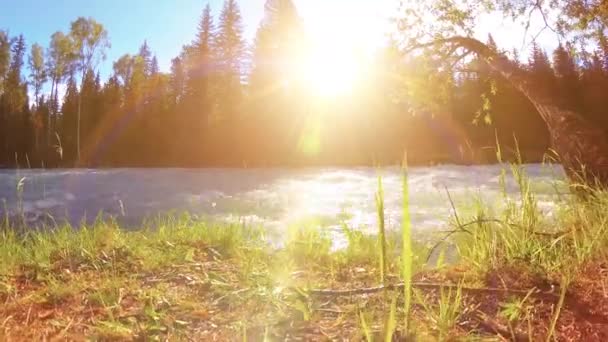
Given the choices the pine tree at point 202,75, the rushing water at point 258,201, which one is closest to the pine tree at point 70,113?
the pine tree at point 202,75

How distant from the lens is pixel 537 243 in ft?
8.74

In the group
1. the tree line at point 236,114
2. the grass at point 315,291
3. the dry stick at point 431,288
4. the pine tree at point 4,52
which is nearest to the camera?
the grass at point 315,291

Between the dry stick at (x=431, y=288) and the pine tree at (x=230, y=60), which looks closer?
the dry stick at (x=431, y=288)

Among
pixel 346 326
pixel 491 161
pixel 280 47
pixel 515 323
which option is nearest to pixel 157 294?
pixel 346 326

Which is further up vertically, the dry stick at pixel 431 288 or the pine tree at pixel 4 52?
the pine tree at pixel 4 52

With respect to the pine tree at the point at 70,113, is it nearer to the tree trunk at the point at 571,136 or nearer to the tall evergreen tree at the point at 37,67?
the tall evergreen tree at the point at 37,67

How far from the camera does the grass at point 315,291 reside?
5.96 feet

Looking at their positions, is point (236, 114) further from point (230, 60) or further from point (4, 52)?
point (4, 52)

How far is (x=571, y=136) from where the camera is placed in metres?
4.94

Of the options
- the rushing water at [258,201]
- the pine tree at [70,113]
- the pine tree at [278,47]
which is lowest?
the rushing water at [258,201]

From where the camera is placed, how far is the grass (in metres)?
1.82

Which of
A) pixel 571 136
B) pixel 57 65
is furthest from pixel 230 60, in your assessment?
pixel 571 136

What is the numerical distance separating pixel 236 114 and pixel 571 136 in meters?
30.4

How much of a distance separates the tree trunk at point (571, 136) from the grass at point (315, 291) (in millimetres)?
1301
